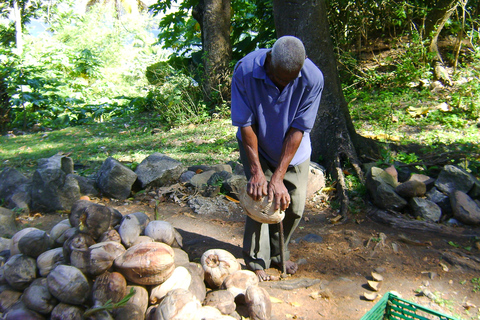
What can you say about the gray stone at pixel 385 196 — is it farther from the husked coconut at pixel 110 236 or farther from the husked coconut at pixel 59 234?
the husked coconut at pixel 59 234

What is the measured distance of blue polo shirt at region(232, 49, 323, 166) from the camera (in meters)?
2.37

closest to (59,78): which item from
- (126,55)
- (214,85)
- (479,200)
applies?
(214,85)

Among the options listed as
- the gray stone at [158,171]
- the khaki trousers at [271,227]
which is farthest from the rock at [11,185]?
→ the khaki trousers at [271,227]

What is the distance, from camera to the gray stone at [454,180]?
3842mm

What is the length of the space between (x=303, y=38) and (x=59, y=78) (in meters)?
9.61

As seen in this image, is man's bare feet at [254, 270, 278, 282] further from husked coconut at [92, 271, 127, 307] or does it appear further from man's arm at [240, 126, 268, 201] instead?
husked coconut at [92, 271, 127, 307]

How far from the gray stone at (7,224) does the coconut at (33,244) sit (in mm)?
897

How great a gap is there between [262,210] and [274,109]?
672 mm

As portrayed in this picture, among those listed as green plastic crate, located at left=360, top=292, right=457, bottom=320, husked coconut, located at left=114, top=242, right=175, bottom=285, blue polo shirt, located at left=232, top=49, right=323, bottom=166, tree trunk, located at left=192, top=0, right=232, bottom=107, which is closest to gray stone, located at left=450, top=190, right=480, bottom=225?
green plastic crate, located at left=360, top=292, right=457, bottom=320

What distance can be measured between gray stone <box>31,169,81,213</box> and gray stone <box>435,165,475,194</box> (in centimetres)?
390

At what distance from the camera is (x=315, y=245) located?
3.38 m

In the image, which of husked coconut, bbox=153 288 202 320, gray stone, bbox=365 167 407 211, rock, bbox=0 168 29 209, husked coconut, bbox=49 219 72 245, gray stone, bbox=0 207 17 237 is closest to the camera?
husked coconut, bbox=153 288 202 320

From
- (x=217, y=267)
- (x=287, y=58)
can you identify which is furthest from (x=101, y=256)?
(x=287, y=58)

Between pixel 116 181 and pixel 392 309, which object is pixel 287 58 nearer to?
pixel 392 309
